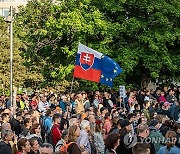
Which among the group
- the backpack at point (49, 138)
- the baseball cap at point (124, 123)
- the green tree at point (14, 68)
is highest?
the green tree at point (14, 68)

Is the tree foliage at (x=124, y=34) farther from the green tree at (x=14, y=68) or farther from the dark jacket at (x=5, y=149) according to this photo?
the dark jacket at (x=5, y=149)

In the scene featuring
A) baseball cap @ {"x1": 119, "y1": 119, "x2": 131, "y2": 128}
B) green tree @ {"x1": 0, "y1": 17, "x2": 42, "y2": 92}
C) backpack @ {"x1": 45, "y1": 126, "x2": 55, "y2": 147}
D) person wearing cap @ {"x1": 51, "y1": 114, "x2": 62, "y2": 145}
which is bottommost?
backpack @ {"x1": 45, "y1": 126, "x2": 55, "y2": 147}

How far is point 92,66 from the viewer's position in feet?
58.0

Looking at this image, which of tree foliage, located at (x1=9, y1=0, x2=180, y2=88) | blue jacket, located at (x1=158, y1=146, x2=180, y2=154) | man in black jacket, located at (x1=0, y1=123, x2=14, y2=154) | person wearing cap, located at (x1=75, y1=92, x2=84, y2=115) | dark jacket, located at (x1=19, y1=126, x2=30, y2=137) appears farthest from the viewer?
tree foliage, located at (x1=9, y1=0, x2=180, y2=88)

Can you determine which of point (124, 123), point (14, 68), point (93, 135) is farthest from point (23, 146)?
point (14, 68)

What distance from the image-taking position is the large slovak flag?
688 inches

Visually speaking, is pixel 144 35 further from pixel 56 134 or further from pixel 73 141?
pixel 73 141

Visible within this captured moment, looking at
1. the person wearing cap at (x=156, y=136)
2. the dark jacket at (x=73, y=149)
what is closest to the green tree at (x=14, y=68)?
the person wearing cap at (x=156, y=136)

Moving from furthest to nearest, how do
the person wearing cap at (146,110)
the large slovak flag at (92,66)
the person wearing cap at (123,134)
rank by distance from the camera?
the person wearing cap at (146,110) → the large slovak flag at (92,66) → the person wearing cap at (123,134)

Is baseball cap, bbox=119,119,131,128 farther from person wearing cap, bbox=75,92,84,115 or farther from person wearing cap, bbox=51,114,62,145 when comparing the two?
person wearing cap, bbox=75,92,84,115

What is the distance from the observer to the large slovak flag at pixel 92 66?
688 inches

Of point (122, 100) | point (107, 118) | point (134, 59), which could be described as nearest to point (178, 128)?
point (107, 118)

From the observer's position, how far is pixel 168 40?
3033 centimetres

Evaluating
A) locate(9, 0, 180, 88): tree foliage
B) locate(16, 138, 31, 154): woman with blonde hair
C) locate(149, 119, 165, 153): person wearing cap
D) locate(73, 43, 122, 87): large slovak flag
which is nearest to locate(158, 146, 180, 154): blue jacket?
locate(149, 119, 165, 153): person wearing cap
